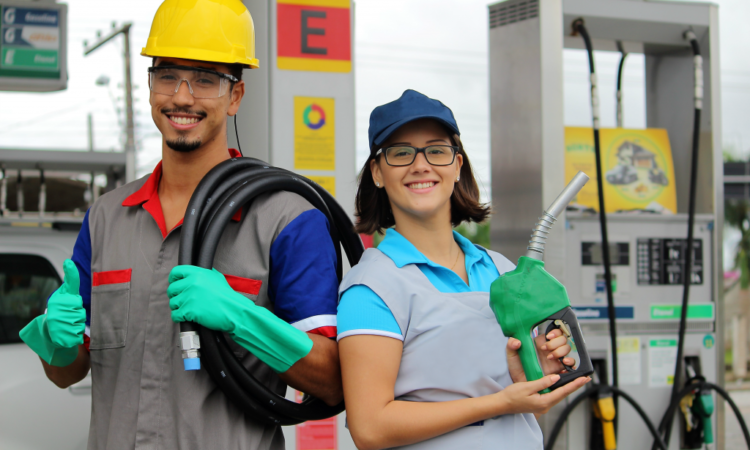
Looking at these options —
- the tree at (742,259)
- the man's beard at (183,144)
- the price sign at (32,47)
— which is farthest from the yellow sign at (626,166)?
the tree at (742,259)

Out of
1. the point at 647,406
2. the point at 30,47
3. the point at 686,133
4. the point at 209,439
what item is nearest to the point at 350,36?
the point at 209,439

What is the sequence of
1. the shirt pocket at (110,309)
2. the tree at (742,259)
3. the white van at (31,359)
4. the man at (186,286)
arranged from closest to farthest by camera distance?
the man at (186,286) < the shirt pocket at (110,309) < the white van at (31,359) < the tree at (742,259)

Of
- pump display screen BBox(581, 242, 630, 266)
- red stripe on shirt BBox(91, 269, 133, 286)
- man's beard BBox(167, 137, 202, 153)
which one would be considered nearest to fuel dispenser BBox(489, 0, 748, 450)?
pump display screen BBox(581, 242, 630, 266)

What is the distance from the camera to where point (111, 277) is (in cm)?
172

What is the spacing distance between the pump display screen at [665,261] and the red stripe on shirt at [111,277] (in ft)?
9.94

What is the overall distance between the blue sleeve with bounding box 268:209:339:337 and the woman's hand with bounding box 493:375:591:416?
1.49ft

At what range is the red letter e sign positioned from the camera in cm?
299

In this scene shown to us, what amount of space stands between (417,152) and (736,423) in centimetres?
1028

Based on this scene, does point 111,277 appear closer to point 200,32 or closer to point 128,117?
point 200,32

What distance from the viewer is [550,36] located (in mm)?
3557

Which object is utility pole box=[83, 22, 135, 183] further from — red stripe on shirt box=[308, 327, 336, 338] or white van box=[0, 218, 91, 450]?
red stripe on shirt box=[308, 327, 336, 338]

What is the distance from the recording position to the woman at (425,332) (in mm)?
1481

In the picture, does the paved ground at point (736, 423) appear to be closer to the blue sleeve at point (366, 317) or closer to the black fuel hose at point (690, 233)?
the black fuel hose at point (690, 233)

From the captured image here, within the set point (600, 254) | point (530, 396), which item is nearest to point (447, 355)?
point (530, 396)
